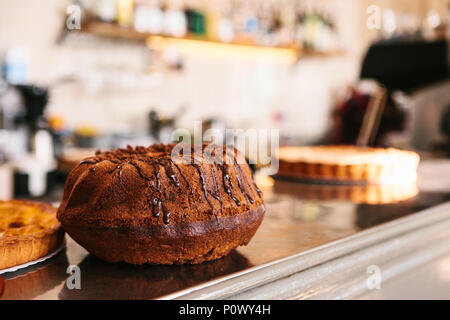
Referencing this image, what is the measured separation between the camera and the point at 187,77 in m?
4.43

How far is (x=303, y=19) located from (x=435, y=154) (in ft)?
8.87

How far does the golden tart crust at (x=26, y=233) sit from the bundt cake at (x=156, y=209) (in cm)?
4

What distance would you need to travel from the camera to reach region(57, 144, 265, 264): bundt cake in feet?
2.47

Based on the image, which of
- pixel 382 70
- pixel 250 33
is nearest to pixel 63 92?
pixel 250 33

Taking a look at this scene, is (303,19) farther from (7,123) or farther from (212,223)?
(212,223)

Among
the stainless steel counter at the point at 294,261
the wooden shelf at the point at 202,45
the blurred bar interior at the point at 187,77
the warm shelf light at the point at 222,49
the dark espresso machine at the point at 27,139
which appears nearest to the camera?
the stainless steel counter at the point at 294,261

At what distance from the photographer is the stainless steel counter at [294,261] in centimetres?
69

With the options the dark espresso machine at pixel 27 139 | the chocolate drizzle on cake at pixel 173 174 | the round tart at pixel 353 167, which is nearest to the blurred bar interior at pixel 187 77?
the dark espresso machine at pixel 27 139

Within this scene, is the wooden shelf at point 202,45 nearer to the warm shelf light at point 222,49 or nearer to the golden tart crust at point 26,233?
the warm shelf light at point 222,49

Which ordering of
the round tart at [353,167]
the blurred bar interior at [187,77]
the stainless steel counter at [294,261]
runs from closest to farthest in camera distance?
the stainless steel counter at [294,261], the round tart at [353,167], the blurred bar interior at [187,77]

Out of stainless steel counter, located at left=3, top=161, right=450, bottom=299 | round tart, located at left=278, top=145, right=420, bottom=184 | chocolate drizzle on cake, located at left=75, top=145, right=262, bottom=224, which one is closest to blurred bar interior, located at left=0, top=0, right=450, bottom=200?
round tart, located at left=278, top=145, right=420, bottom=184

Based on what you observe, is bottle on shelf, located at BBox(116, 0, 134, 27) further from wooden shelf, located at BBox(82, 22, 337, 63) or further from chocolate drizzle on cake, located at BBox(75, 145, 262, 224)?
chocolate drizzle on cake, located at BBox(75, 145, 262, 224)

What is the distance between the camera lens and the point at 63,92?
3633 millimetres

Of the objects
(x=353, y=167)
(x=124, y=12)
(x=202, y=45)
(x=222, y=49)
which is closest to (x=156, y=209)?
(x=353, y=167)
